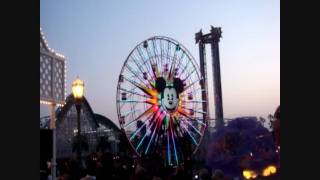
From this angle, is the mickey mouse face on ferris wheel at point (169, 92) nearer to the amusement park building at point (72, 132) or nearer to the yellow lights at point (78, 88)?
the yellow lights at point (78, 88)

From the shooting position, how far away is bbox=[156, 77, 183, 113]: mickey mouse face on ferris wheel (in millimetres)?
17566

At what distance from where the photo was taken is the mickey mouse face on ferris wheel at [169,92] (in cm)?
1757

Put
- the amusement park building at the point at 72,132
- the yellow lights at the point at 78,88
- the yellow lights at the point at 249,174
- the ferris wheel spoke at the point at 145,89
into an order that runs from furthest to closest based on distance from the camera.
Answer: the amusement park building at the point at 72,132 < the ferris wheel spoke at the point at 145,89 < the yellow lights at the point at 249,174 < the yellow lights at the point at 78,88

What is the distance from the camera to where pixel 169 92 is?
59.3 feet

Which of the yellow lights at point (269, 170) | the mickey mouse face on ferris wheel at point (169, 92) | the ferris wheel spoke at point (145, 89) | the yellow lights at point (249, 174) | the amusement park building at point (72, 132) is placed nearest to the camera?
the yellow lights at point (249, 174)

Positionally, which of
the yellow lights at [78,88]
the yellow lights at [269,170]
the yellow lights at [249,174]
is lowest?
the yellow lights at [249,174]

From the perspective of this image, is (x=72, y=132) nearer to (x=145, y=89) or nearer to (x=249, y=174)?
(x=145, y=89)

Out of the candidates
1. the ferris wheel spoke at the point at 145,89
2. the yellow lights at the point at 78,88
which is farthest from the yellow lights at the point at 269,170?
the ferris wheel spoke at the point at 145,89

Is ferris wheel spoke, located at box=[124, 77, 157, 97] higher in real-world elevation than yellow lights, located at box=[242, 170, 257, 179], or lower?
higher

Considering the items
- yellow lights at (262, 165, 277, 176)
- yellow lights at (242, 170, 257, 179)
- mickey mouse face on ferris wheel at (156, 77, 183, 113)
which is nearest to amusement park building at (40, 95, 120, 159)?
mickey mouse face on ferris wheel at (156, 77, 183, 113)

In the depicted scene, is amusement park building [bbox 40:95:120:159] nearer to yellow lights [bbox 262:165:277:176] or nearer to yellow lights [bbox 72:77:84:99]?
yellow lights [bbox 262:165:277:176]
